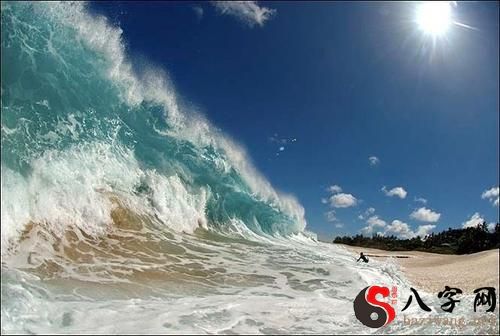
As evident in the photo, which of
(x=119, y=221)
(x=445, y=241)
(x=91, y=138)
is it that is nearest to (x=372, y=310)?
(x=119, y=221)

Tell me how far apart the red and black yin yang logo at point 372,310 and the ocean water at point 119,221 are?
223 millimetres

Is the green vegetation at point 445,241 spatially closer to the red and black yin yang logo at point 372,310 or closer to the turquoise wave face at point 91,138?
the turquoise wave face at point 91,138

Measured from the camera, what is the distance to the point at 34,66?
11023 mm

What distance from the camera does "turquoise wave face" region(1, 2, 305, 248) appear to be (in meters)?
9.56

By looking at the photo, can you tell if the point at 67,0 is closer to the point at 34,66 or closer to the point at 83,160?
the point at 34,66

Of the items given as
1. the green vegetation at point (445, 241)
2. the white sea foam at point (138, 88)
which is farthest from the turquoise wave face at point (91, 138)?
the green vegetation at point (445, 241)

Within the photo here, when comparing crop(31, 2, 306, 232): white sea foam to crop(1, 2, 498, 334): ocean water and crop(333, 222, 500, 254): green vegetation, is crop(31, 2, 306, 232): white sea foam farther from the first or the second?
crop(333, 222, 500, 254): green vegetation

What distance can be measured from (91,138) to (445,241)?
3393cm

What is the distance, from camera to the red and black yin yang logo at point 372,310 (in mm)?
6664

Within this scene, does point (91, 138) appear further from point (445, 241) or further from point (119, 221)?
point (445, 241)

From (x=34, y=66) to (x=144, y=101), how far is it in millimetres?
4924

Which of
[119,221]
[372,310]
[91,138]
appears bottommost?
[372,310]

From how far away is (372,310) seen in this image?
24.6ft

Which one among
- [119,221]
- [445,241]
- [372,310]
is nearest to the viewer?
[372,310]
